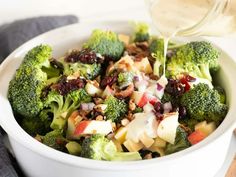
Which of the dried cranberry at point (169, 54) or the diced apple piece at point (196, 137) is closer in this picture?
the diced apple piece at point (196, 137)

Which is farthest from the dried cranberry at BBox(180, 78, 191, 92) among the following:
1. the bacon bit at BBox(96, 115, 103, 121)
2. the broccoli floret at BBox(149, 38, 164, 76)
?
the bacon bit at BBox(96, 115, 103, 121)

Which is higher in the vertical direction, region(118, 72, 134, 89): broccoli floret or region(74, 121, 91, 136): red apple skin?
region(118, 72, 134, 89): broccoli floret

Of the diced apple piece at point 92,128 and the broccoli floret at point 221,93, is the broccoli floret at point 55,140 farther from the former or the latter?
the broccoli floret at point 221,93

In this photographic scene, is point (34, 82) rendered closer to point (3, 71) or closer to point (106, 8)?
point (3, 71)

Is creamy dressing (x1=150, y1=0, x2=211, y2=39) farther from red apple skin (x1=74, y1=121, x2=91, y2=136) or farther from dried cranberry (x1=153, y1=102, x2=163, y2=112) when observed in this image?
red apple skin (x1=74, y1=121, x2=91, y2=136)

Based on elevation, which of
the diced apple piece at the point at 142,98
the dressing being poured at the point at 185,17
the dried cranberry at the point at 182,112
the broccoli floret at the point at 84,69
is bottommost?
the dried cranberry at the point at 182,112

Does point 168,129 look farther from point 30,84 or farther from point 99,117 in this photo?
point 30,84

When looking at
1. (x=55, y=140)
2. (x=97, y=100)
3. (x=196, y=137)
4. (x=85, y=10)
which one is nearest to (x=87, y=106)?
(x=97, y=100)

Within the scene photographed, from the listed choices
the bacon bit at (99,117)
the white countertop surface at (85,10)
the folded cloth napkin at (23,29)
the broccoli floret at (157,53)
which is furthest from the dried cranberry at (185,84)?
the folded cloth napkin at (23,29)
